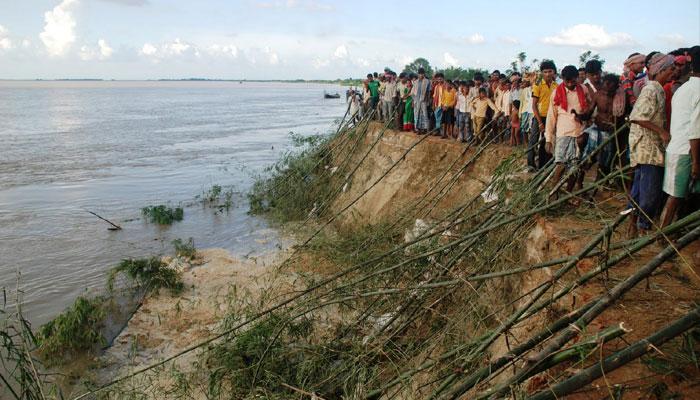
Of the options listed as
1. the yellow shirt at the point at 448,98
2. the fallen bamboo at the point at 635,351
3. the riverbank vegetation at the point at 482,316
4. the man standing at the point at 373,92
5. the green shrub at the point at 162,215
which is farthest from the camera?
the man standing at the point at 373,92

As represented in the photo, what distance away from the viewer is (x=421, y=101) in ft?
34.2

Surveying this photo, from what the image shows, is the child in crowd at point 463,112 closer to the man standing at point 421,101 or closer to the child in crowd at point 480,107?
the child in crowd at point 480,107

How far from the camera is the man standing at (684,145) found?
3.41m

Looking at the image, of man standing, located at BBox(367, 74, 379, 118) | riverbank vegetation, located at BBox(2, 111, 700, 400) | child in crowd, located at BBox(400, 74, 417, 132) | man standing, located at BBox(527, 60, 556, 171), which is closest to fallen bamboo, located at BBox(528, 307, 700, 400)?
riverbank vegetation, located at BBox(2, 111, 700, 400)

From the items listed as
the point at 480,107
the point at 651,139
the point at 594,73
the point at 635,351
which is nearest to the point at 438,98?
the point at 480,107

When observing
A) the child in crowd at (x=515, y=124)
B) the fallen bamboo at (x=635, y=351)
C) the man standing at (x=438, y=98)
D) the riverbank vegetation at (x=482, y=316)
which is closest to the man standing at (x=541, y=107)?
the riverbank vegetation at (x=482, y=316)

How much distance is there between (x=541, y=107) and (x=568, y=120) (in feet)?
5.09

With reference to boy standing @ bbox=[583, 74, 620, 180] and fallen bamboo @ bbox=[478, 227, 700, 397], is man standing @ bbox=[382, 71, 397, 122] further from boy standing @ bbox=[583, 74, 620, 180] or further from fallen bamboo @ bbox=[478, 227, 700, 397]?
fallen bamboo @ bbox=[478, 227, 700, 397]

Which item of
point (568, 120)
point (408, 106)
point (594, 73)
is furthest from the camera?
point (408, 106)

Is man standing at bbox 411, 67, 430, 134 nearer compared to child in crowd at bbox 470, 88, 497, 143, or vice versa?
child in crowd at bbox 470, 88, 497, 143

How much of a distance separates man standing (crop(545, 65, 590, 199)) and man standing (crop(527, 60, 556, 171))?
55cm

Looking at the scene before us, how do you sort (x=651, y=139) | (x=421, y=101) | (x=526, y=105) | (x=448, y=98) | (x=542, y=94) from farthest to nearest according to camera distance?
(x=421, y=101), (x=448, y=98), (x=526, y=105), (x=542, y=94), (x=651, y=139)

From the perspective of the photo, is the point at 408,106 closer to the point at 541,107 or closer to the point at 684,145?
the point at 541,107

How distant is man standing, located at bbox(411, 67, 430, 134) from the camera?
1034 centimetres
